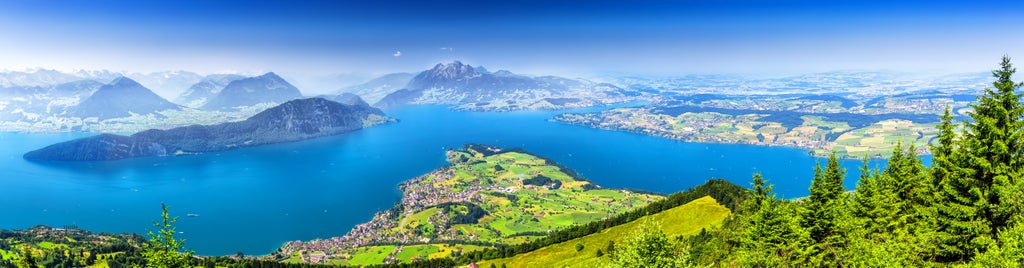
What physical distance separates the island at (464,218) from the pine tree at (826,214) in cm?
9443

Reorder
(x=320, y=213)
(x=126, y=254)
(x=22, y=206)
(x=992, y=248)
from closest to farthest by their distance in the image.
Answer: (x=992, y=248)
(x=126, y=254)
(x=320, y=213)
(x=22, y=206)

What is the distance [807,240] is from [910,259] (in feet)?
22.7

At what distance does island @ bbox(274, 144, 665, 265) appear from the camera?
119 metres

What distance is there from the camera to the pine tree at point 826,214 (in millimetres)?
27203

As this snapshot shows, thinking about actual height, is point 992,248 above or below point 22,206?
above

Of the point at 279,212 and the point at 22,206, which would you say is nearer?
the point at 279,212

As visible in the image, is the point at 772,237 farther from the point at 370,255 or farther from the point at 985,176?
the point at 370,255

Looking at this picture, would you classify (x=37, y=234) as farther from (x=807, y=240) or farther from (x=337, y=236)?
(x=807, y=240)

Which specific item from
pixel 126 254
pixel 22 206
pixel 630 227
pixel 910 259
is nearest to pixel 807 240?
pixel 910 259

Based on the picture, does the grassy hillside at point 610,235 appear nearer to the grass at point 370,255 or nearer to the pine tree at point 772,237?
the pine tree at point 772,237

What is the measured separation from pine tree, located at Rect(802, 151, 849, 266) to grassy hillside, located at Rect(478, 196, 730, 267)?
38666mm

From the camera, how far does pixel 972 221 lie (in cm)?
2000

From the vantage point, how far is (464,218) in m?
148

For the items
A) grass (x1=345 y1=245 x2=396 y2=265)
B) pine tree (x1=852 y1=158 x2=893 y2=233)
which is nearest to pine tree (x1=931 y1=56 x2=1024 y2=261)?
pine tree (x1=852 y1=158 x2=893 y2=233)
